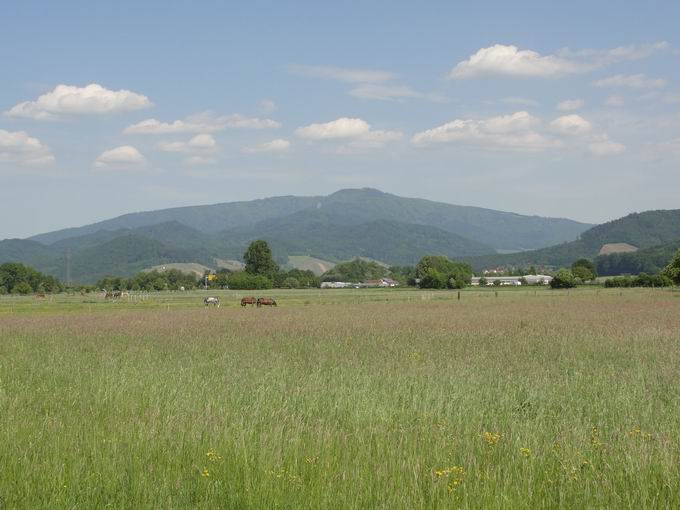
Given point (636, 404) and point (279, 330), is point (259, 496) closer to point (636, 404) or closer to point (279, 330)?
point (636, 404)

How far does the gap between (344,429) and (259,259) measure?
15081 centimetres

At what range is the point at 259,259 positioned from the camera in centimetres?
16038

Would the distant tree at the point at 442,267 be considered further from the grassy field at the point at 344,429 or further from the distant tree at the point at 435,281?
the grassy field at the point at 344,429

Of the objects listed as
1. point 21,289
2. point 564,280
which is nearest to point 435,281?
point 564,280

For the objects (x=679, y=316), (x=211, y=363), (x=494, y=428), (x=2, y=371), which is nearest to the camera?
(x=494, y=428)

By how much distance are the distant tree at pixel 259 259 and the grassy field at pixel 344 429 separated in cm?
13853

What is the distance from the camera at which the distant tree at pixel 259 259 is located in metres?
159

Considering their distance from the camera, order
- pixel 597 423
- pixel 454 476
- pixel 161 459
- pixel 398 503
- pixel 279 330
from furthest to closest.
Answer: pixel 279 330
pixel 597 423
pixel 161 459
pixel 454 476
pixel 398 503

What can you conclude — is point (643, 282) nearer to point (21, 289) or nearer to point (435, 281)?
point (435, 281)

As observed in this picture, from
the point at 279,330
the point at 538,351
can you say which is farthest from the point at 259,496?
the point at 279,330

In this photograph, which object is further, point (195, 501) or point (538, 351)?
point (538, 351)

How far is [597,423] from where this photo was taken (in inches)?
436

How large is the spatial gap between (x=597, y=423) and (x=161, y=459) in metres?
6.56

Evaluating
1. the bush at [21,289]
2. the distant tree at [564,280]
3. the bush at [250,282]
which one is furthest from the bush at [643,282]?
the bush at [21,289]
